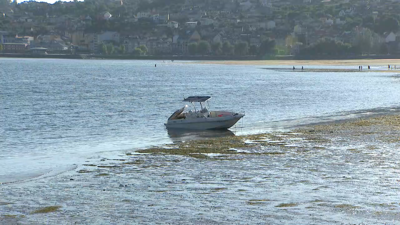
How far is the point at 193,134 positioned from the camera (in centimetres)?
3809

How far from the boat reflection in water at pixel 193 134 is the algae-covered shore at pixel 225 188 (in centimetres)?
470

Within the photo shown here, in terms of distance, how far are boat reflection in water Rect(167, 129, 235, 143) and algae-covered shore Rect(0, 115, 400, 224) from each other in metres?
4.70

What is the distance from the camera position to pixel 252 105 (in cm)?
6056

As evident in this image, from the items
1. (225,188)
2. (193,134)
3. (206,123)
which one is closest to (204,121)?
(206,123)

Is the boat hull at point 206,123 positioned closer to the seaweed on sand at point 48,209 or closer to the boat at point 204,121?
the boat at point 204,121

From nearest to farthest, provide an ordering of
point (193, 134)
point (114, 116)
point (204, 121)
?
point (193, 134) < point (204, 121) < point (114, 116)

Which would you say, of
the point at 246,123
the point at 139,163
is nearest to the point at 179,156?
the point at 139,163

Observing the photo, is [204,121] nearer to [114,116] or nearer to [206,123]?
[206,123]

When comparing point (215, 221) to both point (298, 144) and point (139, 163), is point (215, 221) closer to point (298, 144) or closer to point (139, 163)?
point (139, 163)

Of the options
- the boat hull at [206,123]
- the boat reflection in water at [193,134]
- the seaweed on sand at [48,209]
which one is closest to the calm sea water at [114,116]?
the boat reflection in water at [193,134]

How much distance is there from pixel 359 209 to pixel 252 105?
42357 millimetres

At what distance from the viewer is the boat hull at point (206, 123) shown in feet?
131

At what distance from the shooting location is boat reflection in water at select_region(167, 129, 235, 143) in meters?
36.2

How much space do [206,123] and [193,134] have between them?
6.79ft
